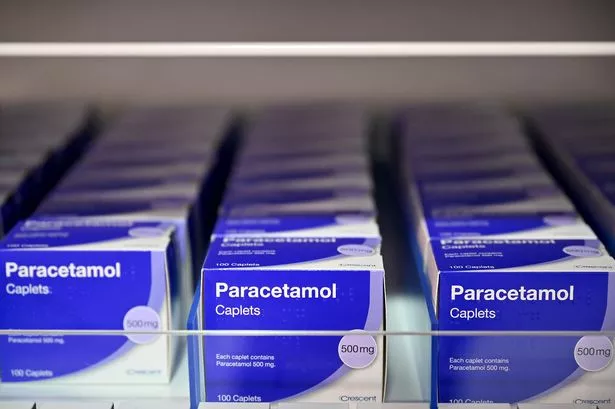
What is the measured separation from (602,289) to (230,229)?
425 mm

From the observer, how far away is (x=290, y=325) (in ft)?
3.04

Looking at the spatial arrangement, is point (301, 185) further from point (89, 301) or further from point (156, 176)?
point (89, 301)

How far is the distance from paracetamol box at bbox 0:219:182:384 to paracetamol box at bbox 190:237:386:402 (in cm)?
8

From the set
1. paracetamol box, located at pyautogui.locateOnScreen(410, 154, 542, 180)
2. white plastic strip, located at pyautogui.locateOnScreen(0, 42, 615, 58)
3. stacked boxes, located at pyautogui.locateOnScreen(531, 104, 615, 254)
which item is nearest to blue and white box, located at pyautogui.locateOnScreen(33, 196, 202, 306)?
white plastic strip, located at pyautogui.locateOnScreen(0, 42, 615, 58)

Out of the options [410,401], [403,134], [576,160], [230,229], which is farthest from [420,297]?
[403,134]

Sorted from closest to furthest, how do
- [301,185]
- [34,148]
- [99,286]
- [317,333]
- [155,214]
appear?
[317,333]
[99,286]
[155,214]
[301,185]
[34,148]

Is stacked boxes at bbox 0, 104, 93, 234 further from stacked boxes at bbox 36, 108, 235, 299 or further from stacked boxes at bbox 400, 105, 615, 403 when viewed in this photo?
stacked boxes at bbox 400, 105, 615, 403

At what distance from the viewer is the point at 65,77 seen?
5.09 feet

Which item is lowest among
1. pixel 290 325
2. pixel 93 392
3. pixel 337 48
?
pixel 93 392

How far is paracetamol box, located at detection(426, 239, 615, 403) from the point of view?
0.90 m

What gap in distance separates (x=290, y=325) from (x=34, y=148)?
61cm

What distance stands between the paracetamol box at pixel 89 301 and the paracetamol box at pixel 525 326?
0.31 metres

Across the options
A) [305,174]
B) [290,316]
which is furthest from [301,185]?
[290,316]

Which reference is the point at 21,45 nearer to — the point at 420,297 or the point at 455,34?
the point at 420,297
